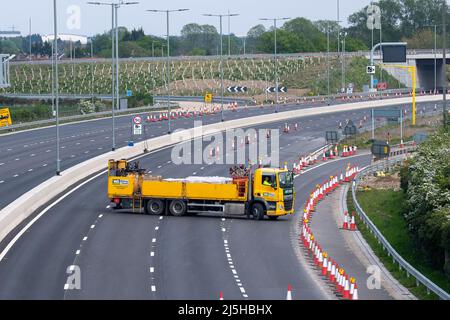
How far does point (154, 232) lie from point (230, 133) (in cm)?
4891

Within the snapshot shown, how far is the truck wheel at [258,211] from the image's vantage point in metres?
52.9

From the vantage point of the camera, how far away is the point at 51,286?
3619 cm

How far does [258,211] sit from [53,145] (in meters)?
38.1

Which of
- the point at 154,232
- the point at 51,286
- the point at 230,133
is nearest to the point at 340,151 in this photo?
the point at 230,133

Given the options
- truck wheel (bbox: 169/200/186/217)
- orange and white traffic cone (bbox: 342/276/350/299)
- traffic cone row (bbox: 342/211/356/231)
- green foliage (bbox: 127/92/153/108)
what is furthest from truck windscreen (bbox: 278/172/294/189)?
green foliage (bbox: 127/92/153/108)

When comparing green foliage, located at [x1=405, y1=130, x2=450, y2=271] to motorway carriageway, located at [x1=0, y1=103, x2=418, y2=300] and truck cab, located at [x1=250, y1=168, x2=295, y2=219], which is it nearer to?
motorway carriageway, located at [x1=0, y1=103, x2=418, y2=300]

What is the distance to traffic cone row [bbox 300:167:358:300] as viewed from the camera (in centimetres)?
3522

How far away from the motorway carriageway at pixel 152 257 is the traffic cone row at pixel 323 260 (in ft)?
1.65

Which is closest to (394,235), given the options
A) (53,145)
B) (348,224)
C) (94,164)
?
(348,224)

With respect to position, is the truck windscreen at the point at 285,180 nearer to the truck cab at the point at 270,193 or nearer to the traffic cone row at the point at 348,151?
the truck cab at the point at 270,193

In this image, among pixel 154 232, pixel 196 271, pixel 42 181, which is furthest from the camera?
pixel 42 181

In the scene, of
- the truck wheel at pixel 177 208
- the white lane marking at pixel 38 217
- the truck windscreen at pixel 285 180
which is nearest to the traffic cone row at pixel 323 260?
the truck windscreen at pixel 285 180

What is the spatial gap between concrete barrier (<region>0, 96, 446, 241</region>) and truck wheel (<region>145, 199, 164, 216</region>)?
5438 mm
